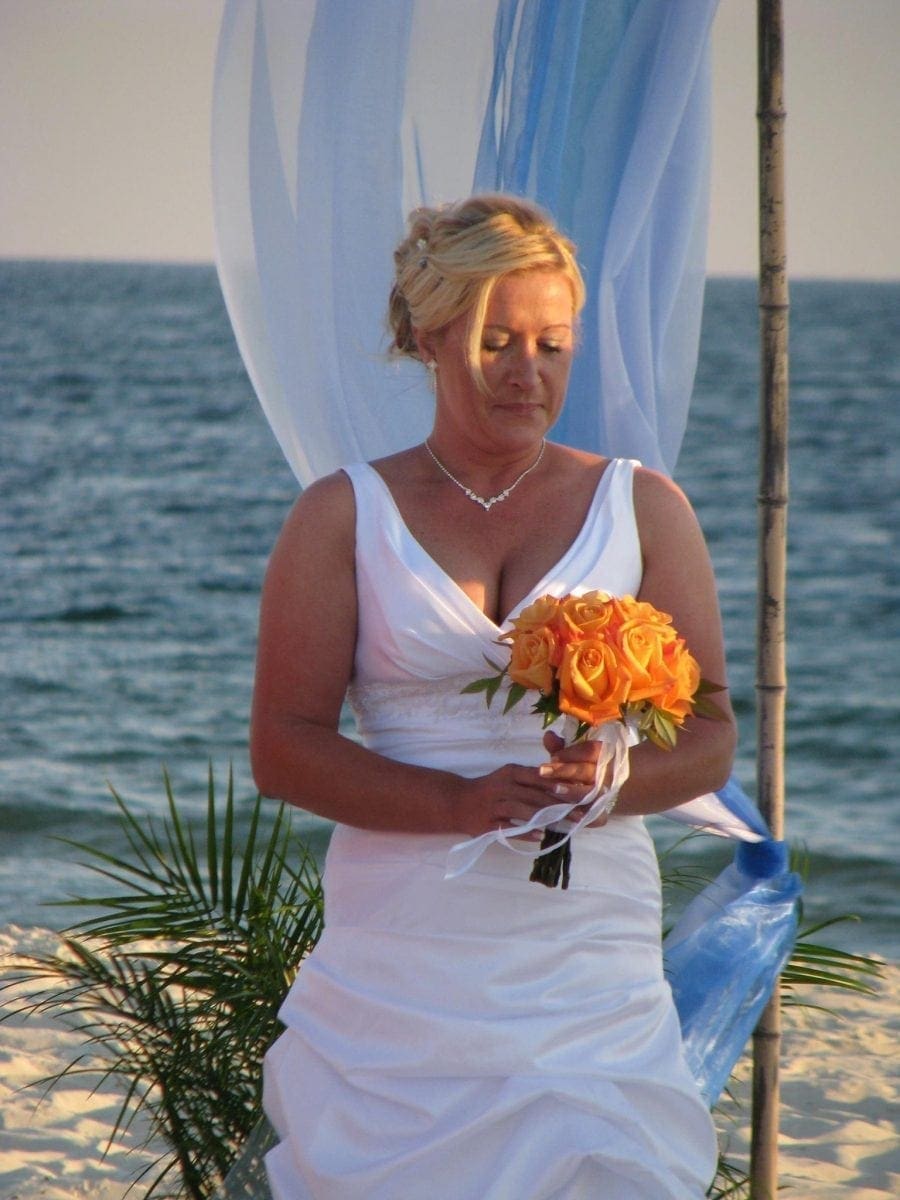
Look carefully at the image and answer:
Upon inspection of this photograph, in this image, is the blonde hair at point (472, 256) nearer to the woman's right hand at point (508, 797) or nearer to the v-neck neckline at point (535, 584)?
the v-neck neckline at point (535, 584)

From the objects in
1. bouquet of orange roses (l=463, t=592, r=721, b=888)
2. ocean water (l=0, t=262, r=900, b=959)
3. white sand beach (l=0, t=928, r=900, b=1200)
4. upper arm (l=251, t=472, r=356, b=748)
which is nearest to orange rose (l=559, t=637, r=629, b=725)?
bouquet of orange roses (l=463, t=592, r=721, b=888)

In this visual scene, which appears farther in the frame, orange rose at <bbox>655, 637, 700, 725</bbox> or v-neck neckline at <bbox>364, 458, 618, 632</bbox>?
v-neck neckline at <bbox>364, 458, 618, 632</bbox>

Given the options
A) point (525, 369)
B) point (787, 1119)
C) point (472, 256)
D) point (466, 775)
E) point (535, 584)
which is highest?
point (472, 256)

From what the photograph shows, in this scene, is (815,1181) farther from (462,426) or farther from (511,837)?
(462,426)

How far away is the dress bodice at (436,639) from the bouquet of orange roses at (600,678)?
0.77ft

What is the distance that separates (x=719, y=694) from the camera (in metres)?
2.74

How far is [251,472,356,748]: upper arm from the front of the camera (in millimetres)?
2676

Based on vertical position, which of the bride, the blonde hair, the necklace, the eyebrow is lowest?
the bride

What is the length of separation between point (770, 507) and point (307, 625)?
1024 mm

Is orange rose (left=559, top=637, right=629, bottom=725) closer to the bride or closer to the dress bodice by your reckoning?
the bride

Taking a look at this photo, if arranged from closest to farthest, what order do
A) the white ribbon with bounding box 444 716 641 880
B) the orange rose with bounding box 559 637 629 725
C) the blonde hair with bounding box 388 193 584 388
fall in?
the orange rose with bounding box 559 637 629 725, the white ribbon with bounding box 444 716 641 880, the blonde hair with bounding box 388 193 584 388

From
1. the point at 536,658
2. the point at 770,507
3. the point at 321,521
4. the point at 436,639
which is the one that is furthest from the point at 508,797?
the point at 770,507

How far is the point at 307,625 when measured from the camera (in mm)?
2684

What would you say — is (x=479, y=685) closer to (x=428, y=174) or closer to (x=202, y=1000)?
(x=202, y=1000)
